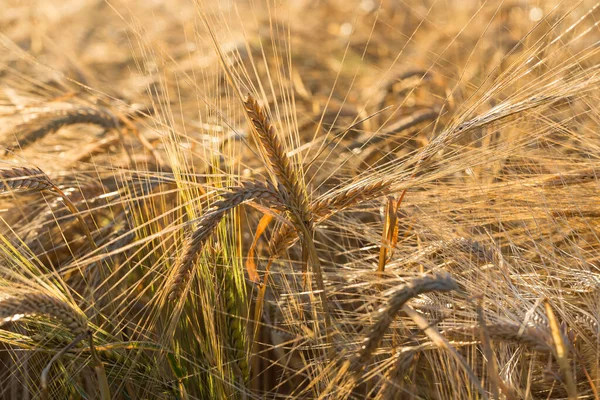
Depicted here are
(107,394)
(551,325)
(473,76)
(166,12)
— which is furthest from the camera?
(166,12)

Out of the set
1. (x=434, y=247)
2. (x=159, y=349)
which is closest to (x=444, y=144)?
(x=434, y=247)

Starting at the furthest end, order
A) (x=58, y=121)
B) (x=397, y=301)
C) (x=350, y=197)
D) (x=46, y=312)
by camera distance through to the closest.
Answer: (x=58, y=121), (x=350, y=197), (x=46, y=312), (x=397, y=301)

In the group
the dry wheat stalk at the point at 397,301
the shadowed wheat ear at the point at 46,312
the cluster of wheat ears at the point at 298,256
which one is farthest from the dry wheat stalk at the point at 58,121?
the dry wheat stalk at the point at 397,301

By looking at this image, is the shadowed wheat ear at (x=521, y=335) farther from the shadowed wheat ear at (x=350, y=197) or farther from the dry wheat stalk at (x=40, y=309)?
the dry wheat stalk at (x=40, y=309)

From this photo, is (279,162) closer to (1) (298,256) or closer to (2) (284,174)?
(2) (284,174)

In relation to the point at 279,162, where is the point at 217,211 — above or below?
below

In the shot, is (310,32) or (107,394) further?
(310,32)

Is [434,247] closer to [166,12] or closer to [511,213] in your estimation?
[511,213]

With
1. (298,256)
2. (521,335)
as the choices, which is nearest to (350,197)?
(521,335)

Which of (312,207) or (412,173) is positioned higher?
(412,173)
